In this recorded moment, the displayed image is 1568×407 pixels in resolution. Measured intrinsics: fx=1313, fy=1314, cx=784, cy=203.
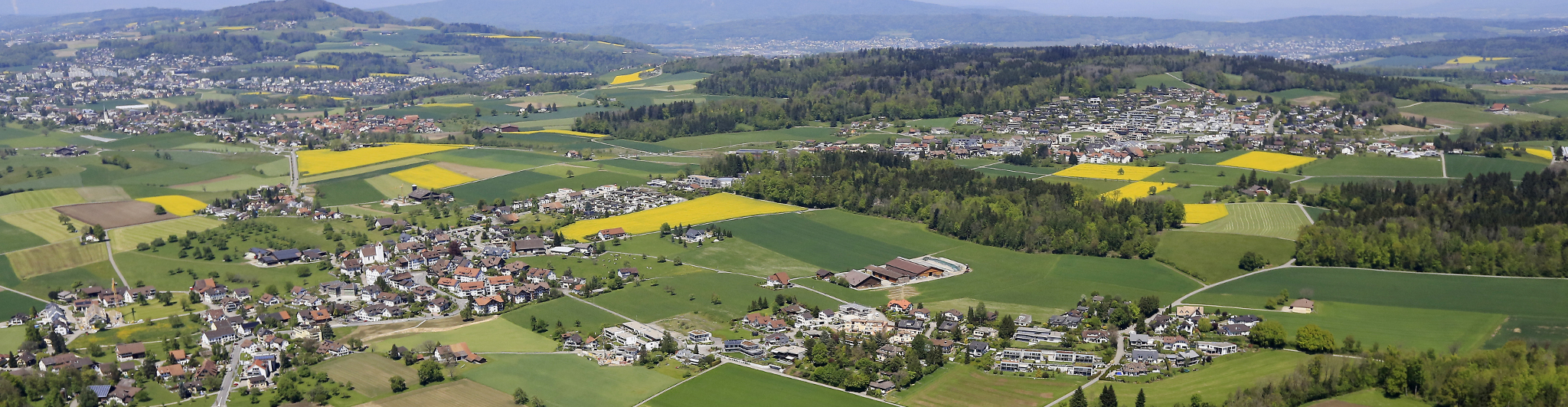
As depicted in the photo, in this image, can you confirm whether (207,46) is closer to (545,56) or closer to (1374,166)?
(545,56)

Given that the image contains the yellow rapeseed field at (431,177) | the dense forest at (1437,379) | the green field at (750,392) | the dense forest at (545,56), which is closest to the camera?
the dense forest at (1437,379)

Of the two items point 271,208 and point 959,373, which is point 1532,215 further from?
point 271,208

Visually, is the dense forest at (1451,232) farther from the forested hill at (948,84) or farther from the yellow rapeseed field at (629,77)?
the yellow rapeseed field at (629,77)

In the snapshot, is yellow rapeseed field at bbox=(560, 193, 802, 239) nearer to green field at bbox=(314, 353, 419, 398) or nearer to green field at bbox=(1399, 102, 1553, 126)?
green field at bbox=(314, 353, 419, 398)

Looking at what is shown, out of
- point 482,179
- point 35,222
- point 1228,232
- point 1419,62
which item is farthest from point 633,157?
point 1419,62

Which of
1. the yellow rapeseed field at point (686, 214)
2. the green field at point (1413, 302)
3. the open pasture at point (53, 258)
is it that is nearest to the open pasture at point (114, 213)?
the open pasture at point (53, 258)

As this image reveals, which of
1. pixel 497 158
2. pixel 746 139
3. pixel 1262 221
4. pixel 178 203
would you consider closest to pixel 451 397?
pixel 1262 221
